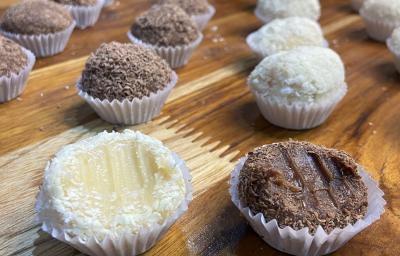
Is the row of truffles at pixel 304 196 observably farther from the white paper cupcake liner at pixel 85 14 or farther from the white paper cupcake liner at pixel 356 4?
the white paper cupcake liner at pixel 356 4

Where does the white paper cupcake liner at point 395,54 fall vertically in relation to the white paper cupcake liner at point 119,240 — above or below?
below

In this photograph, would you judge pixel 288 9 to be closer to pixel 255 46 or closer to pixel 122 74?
pixel 255 46

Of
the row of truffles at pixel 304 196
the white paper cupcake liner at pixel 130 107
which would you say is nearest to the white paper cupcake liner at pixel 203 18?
the white paper cupcake liner at pixel 130 107

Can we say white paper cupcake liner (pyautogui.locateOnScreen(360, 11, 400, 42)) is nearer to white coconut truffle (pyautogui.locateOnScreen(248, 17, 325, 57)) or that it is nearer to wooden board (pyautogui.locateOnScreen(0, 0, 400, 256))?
wooden board (pyautogui.locateOnScreen(0, 0, 400, 256))

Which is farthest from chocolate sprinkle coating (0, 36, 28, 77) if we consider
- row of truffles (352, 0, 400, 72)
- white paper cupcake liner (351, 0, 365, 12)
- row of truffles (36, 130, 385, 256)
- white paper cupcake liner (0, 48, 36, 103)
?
white paper cupcake liner (351, 0, 365, 12)

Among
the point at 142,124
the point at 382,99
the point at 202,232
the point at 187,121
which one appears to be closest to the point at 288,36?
the point at 382,99

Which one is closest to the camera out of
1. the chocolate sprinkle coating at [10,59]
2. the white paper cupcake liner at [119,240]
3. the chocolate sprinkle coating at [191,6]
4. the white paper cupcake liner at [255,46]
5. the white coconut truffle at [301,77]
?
the white paper cupcake liner at [119,240]
